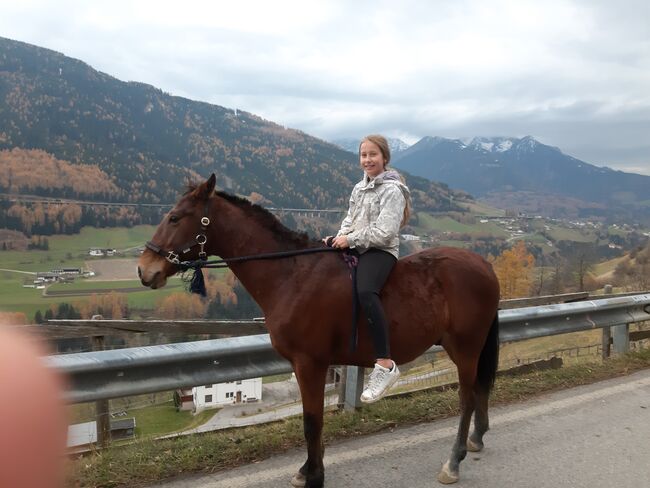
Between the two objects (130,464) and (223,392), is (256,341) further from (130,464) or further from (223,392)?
(223,392)

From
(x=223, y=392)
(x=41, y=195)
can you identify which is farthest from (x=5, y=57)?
(x=223, y=392)

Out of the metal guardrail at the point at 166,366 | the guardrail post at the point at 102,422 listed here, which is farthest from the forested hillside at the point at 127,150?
the metal guardrail at the point at 166,366

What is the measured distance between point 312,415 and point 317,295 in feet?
3.07

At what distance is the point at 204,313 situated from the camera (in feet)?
126

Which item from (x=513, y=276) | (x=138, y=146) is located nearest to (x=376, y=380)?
(x=513, y=276)

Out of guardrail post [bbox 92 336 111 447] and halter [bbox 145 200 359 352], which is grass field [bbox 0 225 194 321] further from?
halter [bbox 145 200 359 352]

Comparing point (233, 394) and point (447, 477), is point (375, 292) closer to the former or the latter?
point (447, 477)

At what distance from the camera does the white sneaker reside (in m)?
3.54

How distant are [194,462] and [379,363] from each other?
5.74ft

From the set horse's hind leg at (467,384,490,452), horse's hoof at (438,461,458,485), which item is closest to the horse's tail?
horse's hind leg at (467,384,490,452)

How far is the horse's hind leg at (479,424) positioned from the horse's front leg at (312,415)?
1530mm

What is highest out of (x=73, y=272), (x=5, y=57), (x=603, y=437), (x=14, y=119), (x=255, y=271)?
(x=5, y=57)

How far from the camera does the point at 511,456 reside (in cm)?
411

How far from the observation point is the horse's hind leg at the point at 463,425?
12.3ft
